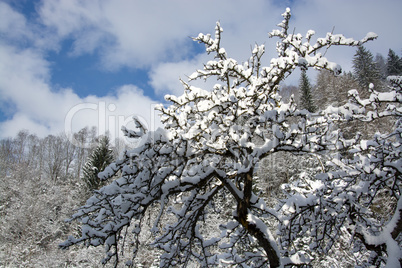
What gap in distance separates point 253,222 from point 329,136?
180 centimetres

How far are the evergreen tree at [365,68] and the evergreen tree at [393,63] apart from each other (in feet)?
8.73

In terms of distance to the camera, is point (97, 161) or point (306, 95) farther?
point (306, 95)

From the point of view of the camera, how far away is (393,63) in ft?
96.4

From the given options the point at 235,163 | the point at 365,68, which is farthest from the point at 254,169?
the point at 365,68

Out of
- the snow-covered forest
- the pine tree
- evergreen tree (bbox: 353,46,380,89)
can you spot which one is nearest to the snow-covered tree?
the snow-covered forest

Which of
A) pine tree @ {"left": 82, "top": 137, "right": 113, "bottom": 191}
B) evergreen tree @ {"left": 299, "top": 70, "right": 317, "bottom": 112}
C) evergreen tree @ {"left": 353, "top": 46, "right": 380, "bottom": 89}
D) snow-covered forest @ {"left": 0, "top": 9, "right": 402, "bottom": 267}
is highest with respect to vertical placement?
evergreen tree @ {"left": 353, "top": 46, "right": 380, "bottom": 89}

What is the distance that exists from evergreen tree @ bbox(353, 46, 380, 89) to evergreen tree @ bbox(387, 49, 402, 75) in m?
2.66

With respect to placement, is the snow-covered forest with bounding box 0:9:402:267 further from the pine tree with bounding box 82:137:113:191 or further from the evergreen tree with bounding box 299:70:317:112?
the evergreen tree with bounding box 299:70:317:112

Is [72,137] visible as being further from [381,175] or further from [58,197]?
[381,175]

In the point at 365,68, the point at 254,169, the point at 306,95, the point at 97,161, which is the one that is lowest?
the point at 254,169

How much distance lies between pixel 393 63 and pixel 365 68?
16.5 feet

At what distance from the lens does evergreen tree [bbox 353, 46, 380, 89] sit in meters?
27.0

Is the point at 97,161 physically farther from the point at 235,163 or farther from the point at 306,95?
the point at 306,95

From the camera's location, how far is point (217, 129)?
12.0ft
